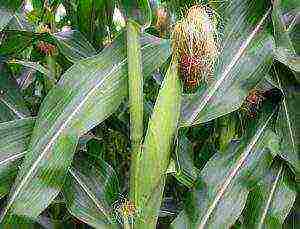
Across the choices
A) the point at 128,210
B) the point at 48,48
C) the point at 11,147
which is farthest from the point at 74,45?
the point at 128,210

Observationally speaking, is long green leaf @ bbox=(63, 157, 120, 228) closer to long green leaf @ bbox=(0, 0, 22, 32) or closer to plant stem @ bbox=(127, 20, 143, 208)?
plant stem @ bbox=(127, 20, 143, 208)

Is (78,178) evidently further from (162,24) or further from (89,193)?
(162,24)

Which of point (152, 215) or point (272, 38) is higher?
point (272, 38)

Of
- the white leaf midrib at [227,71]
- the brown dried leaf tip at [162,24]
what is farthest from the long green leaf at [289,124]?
the brown dried leaf tip at [162,24]

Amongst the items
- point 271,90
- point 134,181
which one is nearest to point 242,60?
point 271,90

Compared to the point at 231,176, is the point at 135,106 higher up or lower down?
higher up

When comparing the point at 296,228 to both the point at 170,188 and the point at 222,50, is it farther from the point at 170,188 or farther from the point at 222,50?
the point at 222,50

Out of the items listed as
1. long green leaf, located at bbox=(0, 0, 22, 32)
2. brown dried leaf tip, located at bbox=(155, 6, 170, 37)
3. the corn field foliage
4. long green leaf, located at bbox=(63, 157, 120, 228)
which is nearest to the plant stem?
the corn field foliage
